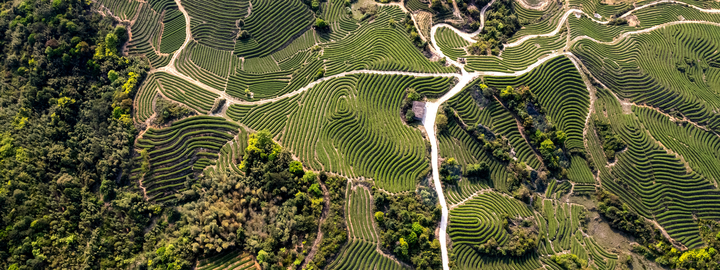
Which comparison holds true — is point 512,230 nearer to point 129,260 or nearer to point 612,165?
point 612,165

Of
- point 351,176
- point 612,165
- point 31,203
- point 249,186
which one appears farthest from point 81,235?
point 612,165

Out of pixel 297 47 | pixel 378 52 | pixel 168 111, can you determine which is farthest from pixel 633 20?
pixel 168 111

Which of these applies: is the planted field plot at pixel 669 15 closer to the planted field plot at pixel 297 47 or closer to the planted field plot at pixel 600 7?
the planted field plot at pixel 600 7

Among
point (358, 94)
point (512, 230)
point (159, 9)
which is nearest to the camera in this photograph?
point (512, 230)

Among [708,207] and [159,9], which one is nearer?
[708,207]

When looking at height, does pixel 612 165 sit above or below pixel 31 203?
below

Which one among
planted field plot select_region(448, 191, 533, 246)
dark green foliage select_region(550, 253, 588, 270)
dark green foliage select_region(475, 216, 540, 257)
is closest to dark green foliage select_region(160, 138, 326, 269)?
planted field plot select_region(448, 191, 533, 246)
